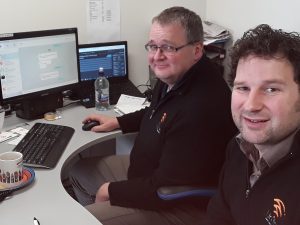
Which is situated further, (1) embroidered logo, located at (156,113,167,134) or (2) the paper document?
(2) the paper document

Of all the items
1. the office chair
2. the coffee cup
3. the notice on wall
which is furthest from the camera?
the notice on wall

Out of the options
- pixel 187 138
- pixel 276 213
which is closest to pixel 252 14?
pixel 187 138

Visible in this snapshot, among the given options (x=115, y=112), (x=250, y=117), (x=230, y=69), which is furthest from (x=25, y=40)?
(x=250, y=117)

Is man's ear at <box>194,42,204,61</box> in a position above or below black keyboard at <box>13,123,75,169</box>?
above

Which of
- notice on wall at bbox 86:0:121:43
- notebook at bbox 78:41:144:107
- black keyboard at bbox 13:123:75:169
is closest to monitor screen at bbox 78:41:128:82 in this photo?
notebook at bbox 78:41:144:107

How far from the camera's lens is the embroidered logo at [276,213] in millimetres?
1085

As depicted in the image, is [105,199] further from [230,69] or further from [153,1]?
[153,1]

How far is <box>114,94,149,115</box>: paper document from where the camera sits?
230 centimetres

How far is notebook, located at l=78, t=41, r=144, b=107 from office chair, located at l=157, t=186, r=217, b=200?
0.95 metres

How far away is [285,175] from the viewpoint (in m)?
1.11

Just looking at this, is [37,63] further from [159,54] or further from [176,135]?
[176,135]

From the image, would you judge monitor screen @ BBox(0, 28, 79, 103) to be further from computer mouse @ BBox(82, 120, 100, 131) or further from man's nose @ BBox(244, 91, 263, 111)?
man's nose @ BBox(244, 91, 263, 111)

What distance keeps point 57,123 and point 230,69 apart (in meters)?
1.08

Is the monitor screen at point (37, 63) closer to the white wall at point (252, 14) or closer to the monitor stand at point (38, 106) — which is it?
the monitor stand at point (38, 106)
